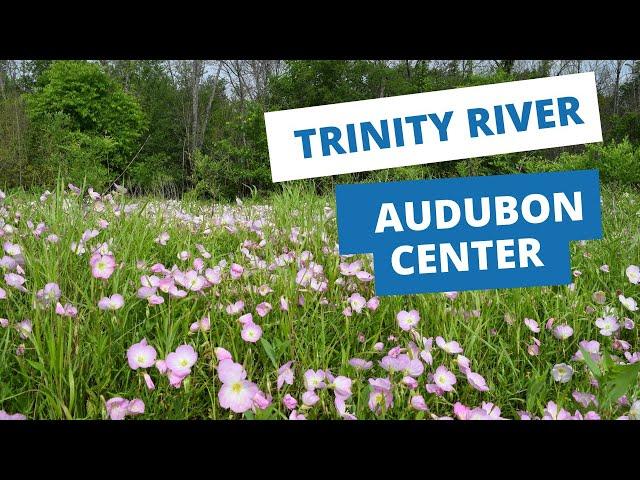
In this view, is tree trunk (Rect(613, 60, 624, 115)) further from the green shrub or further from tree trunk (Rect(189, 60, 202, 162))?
tree trunk (Rect(189, 60, 202, 162))

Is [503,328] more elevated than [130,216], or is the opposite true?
[130,216]

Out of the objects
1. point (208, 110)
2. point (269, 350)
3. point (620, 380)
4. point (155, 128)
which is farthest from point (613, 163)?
point (269, 350)

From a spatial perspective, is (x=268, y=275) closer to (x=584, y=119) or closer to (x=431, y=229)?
(x=431, y=229)

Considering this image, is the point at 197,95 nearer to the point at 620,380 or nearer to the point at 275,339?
the point at 275,339

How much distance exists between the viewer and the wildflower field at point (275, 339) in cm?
109

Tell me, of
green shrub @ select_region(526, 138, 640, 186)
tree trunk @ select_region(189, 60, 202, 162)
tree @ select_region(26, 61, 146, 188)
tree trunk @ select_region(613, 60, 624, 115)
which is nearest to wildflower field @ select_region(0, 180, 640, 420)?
tree @ select_region(26, 61, 146, 188)

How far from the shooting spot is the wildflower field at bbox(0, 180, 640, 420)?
3.59 feet

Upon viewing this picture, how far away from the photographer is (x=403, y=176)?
4.89 meters

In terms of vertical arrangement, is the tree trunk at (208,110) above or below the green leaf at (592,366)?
above

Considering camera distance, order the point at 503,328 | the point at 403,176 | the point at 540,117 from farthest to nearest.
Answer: the point at 403,176 → the point at 540,117 → the point at 503,328

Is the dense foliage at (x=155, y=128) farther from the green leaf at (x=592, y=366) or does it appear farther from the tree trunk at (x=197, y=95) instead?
the green leaf at (x=592, y=366)

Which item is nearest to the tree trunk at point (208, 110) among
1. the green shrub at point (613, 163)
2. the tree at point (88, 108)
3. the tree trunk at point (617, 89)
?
the tree at point (88, 108)

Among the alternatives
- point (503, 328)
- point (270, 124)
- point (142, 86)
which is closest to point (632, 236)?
point (503, 328)

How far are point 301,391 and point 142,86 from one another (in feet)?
11.6
